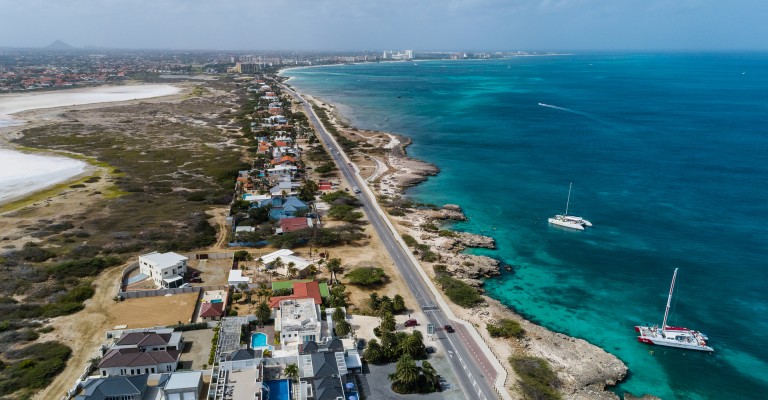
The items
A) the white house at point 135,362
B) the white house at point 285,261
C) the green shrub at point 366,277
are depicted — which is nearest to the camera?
the white house at point 135,362

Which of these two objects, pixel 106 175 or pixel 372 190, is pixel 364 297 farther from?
pixel 106 175

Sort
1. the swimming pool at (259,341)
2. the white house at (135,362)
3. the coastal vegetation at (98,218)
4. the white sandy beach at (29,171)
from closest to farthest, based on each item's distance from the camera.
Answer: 1. the white house at (135,362)
2. the swimming pool at (259,341)
3. the coastal vegetation at (98,218)
4. the white sandy beach at (29,171)

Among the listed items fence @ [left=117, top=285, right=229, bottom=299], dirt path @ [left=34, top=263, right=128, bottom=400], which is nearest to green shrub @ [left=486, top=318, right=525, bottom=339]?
fence @ [left=117, top=285, right=229, bottom=299]

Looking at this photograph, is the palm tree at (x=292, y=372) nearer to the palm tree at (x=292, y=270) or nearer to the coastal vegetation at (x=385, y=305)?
the coastal vegetation at (x=385, y=305)

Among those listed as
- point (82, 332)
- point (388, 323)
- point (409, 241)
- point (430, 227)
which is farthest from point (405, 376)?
point (430, 227)

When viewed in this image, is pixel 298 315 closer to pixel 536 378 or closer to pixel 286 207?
pixel 536 378

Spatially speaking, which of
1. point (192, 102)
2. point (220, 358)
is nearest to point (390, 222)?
point (220, 358)

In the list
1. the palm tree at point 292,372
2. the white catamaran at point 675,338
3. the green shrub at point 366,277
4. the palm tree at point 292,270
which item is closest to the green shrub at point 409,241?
the green shrub at point 366,277
